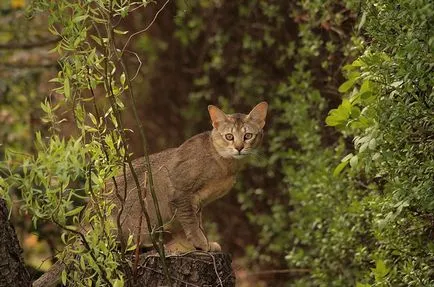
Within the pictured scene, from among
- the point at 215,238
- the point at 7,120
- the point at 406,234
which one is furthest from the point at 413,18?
the point at 7,120

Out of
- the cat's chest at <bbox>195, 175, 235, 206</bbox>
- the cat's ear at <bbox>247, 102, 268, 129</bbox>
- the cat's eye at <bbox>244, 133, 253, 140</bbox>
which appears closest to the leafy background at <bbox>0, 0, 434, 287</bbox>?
the cat's ear at <bbox>247, 102, 268, 129</bbox>

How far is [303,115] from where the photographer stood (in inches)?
299

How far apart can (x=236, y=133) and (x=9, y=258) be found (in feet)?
7.16

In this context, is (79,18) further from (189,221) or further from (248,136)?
(248,136)

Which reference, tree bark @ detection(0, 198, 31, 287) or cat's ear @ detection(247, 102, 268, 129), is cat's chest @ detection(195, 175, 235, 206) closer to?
cat's ear @ detection(247, 102, 268, 129)

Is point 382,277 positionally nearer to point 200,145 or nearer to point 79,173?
point 200,145

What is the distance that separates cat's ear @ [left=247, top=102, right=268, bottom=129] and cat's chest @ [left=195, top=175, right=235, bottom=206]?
429 millimetres

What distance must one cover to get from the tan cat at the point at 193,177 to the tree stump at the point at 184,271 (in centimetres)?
43

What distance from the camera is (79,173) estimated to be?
3.91 metres

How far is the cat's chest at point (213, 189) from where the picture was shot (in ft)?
19.5

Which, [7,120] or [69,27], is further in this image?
[7,120]

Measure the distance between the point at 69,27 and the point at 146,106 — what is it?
5.57m

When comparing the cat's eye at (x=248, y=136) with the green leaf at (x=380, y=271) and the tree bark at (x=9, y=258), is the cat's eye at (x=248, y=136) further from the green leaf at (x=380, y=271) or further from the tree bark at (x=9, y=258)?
the tree bark at (x=9, y=258)

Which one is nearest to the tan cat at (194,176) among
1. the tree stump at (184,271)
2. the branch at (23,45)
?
the tree stump at (184,271)
